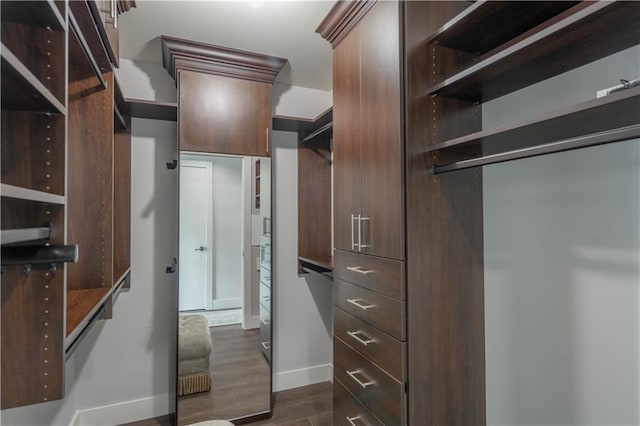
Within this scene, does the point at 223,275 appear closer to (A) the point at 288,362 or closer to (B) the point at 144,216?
(B) the point at 144,216

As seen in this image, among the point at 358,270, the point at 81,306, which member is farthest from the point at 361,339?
the point at 81,306

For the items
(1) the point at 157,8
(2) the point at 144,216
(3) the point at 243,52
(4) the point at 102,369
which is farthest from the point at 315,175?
(4) the point at 102,369

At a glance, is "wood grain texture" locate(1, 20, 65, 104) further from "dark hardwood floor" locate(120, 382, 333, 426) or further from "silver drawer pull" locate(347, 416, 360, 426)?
"dark hardwood floor" locate(120, 382, 333, 426)

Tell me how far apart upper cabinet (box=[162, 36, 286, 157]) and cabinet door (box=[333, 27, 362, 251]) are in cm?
75

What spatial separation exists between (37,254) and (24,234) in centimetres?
6

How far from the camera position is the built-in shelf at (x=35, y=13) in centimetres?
84

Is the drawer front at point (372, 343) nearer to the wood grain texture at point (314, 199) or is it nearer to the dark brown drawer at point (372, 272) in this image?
the dark brown drawer at point (372, 272)

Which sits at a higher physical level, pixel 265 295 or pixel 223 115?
pixel 223 115

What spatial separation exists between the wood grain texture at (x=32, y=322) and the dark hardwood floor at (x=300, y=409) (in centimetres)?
187

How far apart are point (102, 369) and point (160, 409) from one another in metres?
0.52

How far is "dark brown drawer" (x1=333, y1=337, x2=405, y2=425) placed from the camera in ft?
4.65

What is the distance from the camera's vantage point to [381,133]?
1.54 m

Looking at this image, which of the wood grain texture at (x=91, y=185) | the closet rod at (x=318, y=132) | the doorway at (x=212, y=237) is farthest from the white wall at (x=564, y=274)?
the wood grain texture at (x=91, y=185)

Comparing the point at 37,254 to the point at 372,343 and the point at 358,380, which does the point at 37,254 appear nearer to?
the point at 372,343
